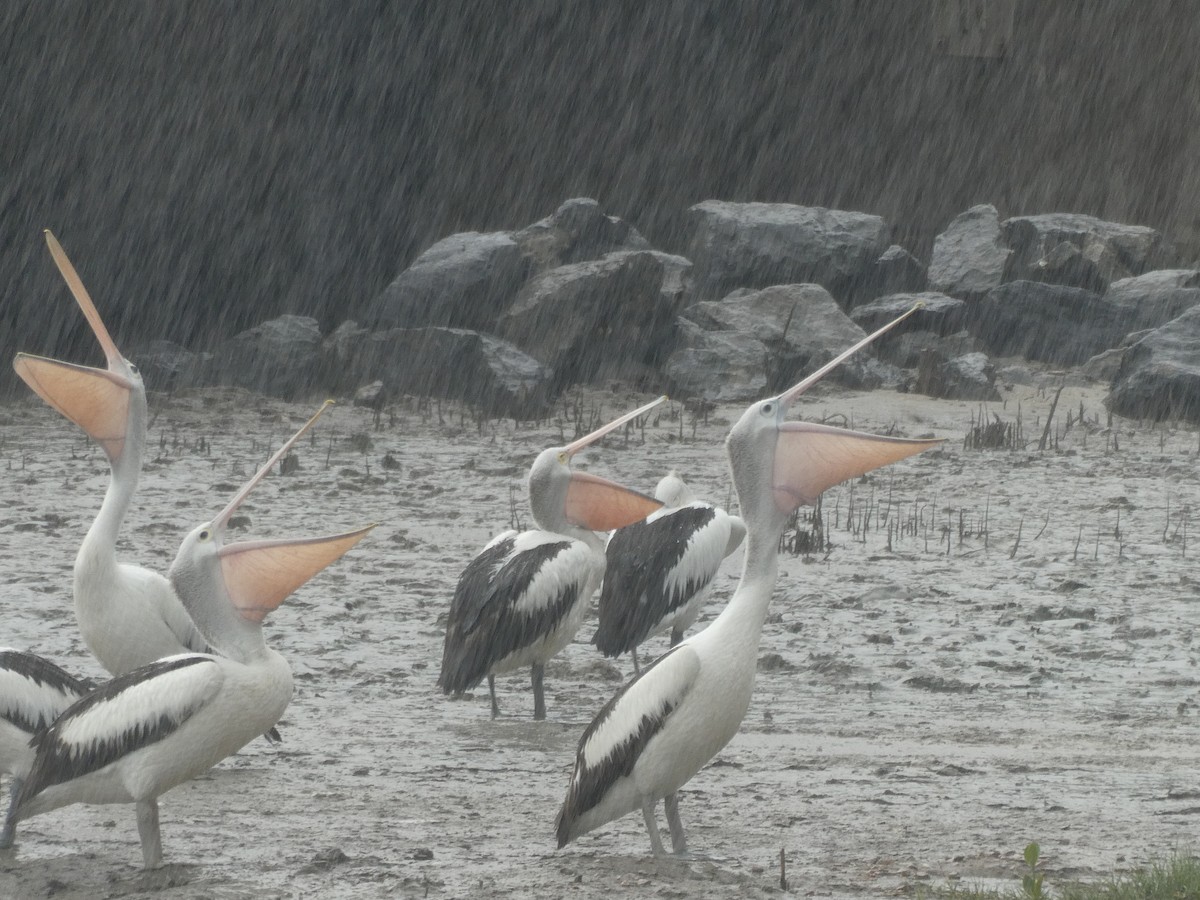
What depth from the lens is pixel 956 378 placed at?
1175cm

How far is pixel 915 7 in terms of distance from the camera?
1520cm

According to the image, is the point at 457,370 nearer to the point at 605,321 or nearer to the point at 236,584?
the point at 605,321

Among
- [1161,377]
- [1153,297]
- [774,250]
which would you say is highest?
[1153,297]

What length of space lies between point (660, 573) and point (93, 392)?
1946 mm

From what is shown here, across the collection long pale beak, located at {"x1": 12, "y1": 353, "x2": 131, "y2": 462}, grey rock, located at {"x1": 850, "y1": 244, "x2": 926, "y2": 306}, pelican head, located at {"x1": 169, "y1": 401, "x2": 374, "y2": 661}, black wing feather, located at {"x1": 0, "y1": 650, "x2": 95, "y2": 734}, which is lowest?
black wing feather, located at {"x1": 0, "y1": 650, "x2": 95, "y2": 734}

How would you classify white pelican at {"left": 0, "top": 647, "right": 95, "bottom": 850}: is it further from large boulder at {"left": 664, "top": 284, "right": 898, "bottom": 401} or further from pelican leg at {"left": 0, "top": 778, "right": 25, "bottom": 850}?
large boulder at {"left": 664, "top": 284, "right": 898, "bottom": 401}

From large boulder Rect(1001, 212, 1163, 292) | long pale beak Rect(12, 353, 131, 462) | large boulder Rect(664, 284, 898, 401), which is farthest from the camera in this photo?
large boulder Rect(1001, 212, 1163, 292)

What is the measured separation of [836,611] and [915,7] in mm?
10179

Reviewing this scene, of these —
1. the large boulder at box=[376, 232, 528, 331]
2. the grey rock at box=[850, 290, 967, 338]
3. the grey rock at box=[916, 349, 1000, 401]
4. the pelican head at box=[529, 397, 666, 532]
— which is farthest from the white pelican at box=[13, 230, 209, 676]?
the grey rock at box=[850, 290, 967, 338]

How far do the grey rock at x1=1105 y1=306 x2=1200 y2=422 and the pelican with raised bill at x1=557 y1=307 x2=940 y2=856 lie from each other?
7803 millimetres

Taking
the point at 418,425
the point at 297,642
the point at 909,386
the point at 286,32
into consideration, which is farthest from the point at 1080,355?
the point at 297,642

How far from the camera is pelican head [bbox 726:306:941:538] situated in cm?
374

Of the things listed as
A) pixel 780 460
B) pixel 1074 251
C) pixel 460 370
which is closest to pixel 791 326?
pixel 460 370

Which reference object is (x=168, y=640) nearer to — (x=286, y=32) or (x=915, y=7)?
(x=286, y=32)
